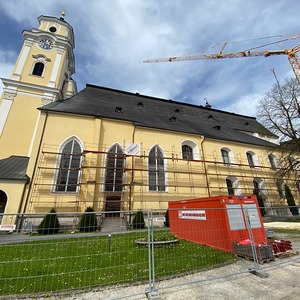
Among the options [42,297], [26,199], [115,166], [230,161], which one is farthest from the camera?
[230,161]

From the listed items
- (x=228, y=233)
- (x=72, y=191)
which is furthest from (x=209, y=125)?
(x=228, y=233)

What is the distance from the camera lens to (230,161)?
1956 cm

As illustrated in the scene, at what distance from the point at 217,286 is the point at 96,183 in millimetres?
11500

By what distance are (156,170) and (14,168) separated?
1069 centimetres

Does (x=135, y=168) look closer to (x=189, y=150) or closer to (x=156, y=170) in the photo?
(x=156, y=170)

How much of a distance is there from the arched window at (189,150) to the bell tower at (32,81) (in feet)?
47.2

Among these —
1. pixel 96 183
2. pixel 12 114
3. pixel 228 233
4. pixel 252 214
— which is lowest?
pixel 228 233

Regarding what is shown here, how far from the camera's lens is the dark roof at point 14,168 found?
12.1 metres

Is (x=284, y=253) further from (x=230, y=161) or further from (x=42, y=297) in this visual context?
(x=230, y=161)

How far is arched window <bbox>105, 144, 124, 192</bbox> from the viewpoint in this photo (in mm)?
14359

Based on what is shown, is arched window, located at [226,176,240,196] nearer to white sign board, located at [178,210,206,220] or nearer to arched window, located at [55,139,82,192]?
white sign board, located at [178,210,206,220]

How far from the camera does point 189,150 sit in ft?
60.8

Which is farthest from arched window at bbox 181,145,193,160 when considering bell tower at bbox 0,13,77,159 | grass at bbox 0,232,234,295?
bell tower at bbox 0,13,77,159

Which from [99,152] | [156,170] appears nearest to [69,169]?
[99,152]
